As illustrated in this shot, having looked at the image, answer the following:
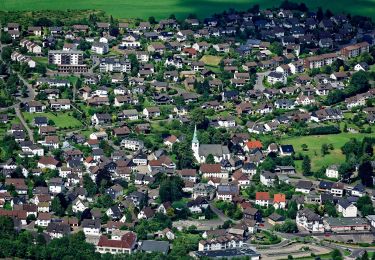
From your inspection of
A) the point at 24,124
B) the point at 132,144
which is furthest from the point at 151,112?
the point at 24,124

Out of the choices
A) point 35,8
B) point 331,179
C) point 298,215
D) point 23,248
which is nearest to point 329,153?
point 331,179

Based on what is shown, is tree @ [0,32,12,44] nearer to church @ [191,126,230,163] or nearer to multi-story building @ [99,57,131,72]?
multi-story building @ [99,57,131,72]

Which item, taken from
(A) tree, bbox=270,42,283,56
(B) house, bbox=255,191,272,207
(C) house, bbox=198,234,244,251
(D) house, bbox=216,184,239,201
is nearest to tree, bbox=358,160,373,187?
(B) house, bbox=255,191,272,207

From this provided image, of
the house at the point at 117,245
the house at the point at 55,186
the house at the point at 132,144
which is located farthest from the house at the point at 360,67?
the house at the point at 117,245

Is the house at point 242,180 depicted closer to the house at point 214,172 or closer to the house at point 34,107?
the house at point 214,172

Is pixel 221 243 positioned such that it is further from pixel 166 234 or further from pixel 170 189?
pixel 170 189
